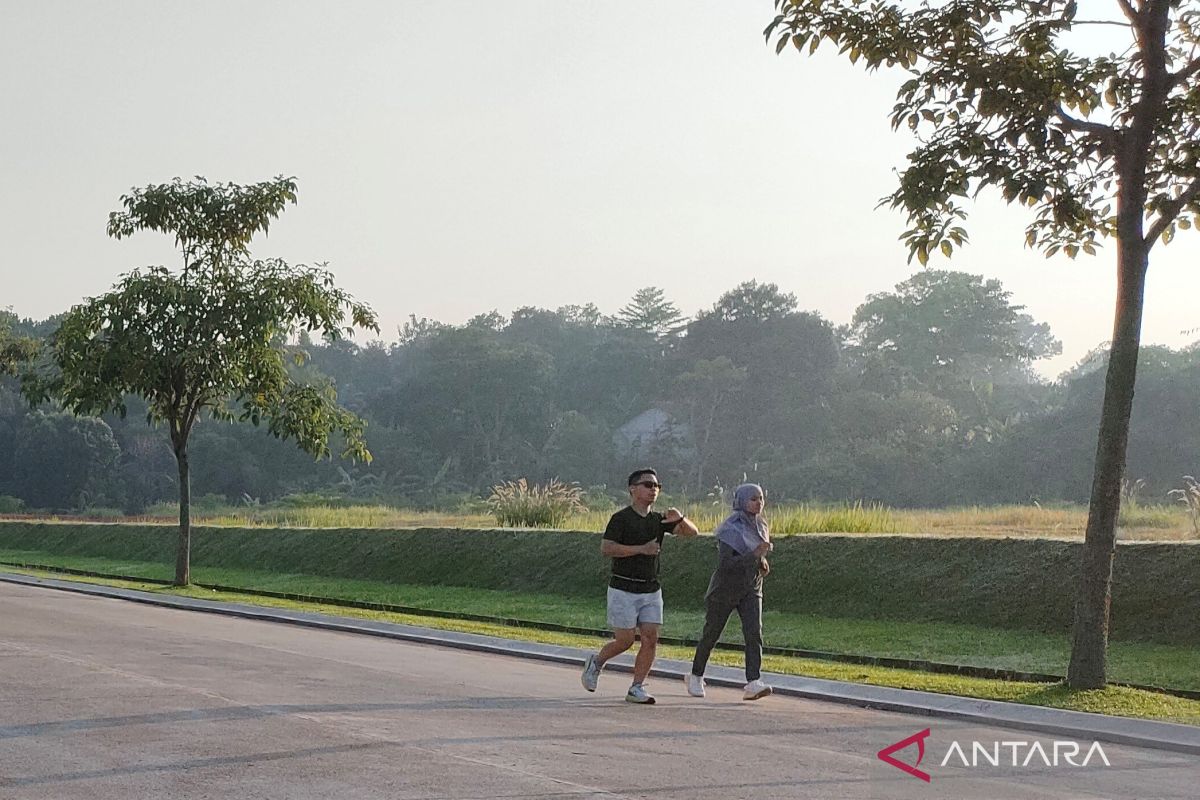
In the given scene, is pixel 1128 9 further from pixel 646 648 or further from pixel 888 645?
pixel 888 645

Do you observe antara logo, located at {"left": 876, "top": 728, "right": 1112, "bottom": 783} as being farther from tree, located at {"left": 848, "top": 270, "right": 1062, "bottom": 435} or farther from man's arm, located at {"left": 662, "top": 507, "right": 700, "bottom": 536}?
tree, located at {"left": 848, "top": 270, "right": 1062, "bottom": 435}

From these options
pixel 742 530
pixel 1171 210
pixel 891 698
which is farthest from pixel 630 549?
pixel 1171 210

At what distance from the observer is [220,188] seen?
31.9 m

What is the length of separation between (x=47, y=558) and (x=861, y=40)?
1588 inches

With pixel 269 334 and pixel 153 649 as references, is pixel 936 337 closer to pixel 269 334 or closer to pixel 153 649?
pixel 269 334

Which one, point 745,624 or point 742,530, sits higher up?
point 742,530

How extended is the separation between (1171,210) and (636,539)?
6.33 meters

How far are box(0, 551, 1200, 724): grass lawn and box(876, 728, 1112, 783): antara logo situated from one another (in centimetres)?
228

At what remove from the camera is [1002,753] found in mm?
10422

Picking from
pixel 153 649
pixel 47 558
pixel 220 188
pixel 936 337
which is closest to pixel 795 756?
pixel 153 649

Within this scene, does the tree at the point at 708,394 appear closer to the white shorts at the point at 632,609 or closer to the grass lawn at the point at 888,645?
the grass lawn at the point at 888,645

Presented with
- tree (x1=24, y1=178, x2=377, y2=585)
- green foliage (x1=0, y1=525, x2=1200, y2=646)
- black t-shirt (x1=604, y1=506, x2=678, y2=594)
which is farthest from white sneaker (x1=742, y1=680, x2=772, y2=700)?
tree (x1=24, y1=178, x2=377, y2=585)

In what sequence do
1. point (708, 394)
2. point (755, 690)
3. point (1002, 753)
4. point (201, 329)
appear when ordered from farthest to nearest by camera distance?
1. point (708, 394)
2. point (201, 329)
3. point (755, 690)
4. point (1002, 753)

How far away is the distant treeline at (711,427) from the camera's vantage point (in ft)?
247
